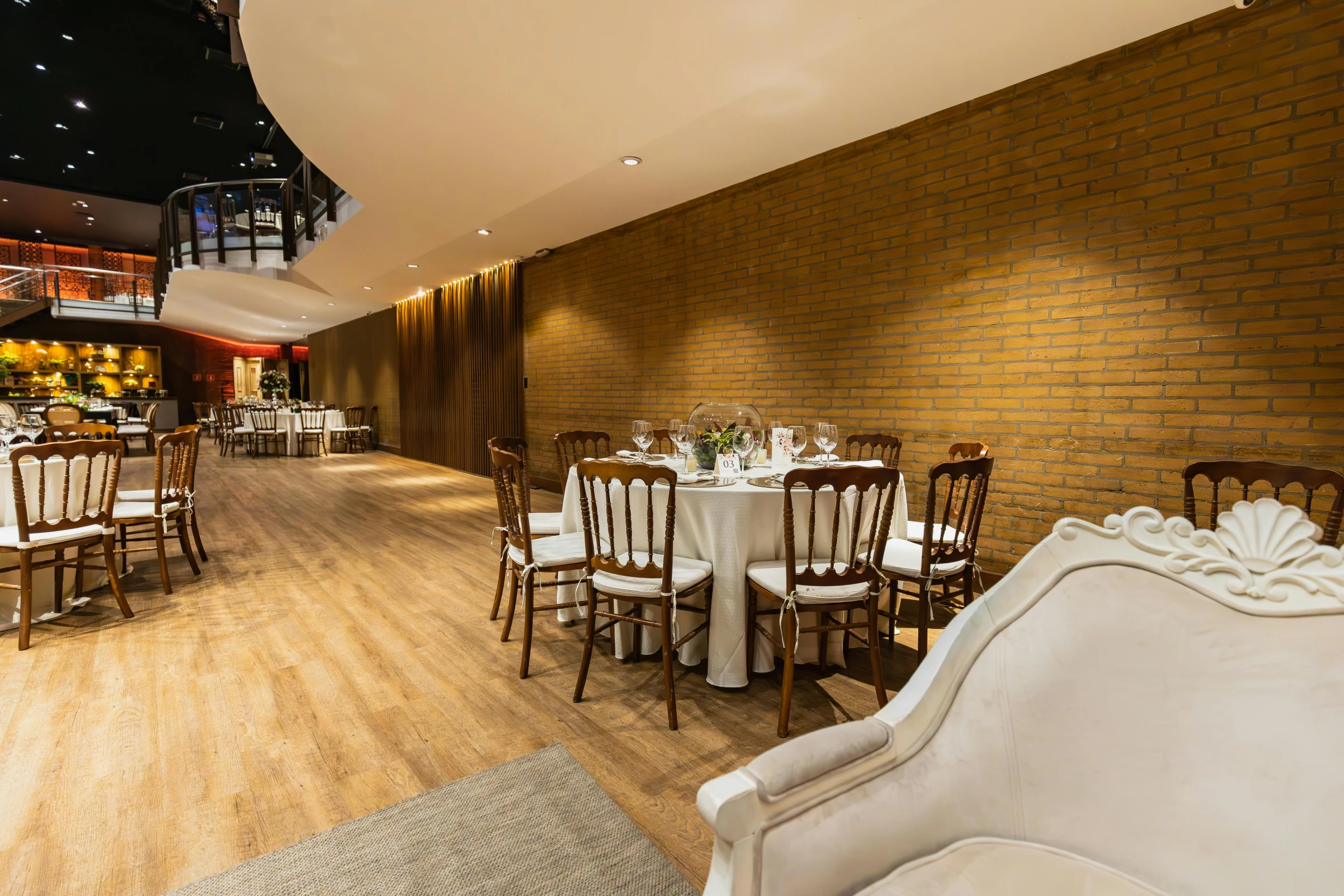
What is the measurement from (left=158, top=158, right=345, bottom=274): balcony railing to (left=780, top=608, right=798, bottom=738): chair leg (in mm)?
10031

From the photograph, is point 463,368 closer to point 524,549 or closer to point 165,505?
point 165,505

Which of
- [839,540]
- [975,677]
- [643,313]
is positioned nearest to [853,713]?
[839,540]

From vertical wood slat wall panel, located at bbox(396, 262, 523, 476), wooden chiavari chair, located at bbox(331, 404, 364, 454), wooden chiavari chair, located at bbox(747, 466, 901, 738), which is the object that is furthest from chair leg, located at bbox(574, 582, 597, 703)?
wooden chiavari chair, located at bbox(331, 404, 364, 454)

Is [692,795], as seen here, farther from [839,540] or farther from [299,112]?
[299,112]

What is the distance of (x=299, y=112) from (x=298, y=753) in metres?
4.43

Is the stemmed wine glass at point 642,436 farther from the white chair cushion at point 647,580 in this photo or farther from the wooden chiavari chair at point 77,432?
the wooden chiavari chair at point 77,432

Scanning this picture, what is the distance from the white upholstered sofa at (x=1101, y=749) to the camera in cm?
84

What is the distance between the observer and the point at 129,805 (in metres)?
1.94

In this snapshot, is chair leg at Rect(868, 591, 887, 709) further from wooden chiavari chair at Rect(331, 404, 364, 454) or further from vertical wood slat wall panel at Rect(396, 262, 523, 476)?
wooden chiavari chair at Rect(331, 404, 364, 454)

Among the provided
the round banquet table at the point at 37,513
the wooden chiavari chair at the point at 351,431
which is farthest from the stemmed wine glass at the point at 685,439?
the wooden chiavari chair at the point at 351,431

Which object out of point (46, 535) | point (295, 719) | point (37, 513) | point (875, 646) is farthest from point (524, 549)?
point (37, 513)

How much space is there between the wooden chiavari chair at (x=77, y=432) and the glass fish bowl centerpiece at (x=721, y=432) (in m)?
4.30

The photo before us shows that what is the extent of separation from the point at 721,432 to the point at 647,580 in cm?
96

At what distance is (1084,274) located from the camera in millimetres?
3455
